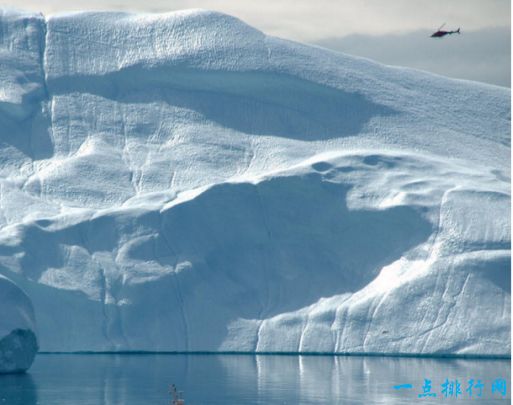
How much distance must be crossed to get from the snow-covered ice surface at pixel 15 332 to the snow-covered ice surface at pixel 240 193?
344 inches

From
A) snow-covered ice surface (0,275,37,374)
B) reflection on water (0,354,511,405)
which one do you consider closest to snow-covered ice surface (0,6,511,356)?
reflection on water (0,354,511,405)

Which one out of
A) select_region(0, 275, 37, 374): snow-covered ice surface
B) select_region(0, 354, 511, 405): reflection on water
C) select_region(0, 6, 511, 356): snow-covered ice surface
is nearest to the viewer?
select_region(0, 354, 511, 405): reflection on water

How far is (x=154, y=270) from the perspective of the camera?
53.9m

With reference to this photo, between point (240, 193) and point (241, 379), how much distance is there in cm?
1560

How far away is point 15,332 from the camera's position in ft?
138

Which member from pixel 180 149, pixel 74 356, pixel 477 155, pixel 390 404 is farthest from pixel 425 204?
pixel 390 404

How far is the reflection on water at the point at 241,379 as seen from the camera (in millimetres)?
35906

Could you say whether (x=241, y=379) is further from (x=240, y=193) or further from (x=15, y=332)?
(x=240, y=193)

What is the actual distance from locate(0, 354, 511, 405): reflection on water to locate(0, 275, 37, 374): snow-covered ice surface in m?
0.60

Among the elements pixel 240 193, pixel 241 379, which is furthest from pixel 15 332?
pixel 240 193

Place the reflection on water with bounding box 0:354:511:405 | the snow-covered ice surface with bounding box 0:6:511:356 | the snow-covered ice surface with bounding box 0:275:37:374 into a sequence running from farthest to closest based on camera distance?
1. the snow-covered ice surface with bounding box 0:6:511:356
2. the snow-covered ice surface with bounding box 0:275:37:374
3. the reflection on water with bounding box 0:354:511:405

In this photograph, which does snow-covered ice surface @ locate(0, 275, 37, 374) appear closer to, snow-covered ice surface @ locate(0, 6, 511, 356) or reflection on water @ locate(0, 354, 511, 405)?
reflection on water @ locate(0, 354, 511, 405)

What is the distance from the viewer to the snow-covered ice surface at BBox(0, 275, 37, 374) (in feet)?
138

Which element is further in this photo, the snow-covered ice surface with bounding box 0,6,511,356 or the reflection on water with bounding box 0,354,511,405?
the snow-covered ice surface with bounding box 0,6,511,356
